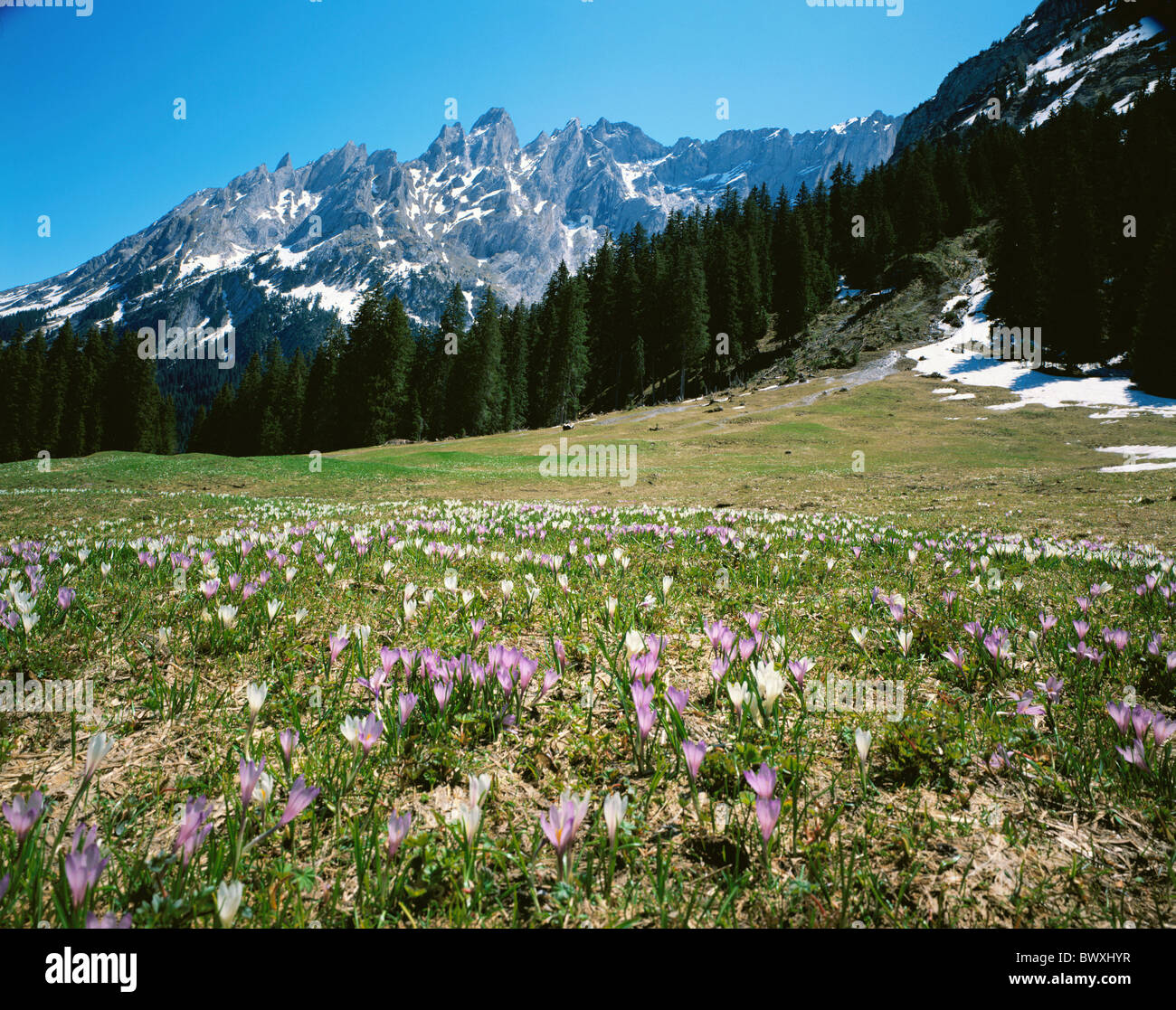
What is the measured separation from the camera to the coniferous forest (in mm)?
53375

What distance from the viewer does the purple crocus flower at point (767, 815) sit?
53.4 inches

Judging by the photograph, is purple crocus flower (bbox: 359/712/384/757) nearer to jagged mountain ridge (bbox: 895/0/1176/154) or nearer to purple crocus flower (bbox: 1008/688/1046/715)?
purple crocus flower (bbox: 1008/688/1046/715)

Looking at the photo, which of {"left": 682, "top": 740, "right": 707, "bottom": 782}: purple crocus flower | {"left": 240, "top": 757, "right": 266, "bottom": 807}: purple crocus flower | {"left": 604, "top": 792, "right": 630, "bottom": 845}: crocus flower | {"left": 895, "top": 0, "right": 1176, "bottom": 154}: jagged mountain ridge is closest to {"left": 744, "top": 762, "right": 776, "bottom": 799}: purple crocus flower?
{"left": 682, "top": 740, "right": 707, "bottom": 782}: purple crocus flower

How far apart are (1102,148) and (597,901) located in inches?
3881

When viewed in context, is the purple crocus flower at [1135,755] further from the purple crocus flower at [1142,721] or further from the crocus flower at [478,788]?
the crocus flower at [478,788]

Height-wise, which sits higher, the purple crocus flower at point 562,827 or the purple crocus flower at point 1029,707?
the purple crocus flower at point 562,827

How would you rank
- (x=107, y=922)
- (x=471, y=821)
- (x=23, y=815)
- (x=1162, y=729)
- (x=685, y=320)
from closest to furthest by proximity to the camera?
(x=107, y=922) < (x=23, y=815) < (x=471, y=821) < (x=1162, y=729) < (x=685, y=320)

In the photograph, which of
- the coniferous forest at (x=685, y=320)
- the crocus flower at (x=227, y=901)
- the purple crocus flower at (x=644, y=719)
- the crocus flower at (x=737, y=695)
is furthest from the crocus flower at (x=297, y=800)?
the coniferous forest at (x=685, y=320)

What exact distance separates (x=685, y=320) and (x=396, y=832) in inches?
2635

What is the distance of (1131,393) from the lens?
4216 cm

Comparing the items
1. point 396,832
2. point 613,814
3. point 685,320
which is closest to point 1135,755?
point 613,814

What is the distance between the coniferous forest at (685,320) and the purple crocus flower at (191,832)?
59.3 metres

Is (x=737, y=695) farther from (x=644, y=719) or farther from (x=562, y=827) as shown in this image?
(x=562, y=827)

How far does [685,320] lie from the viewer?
2477 inches
